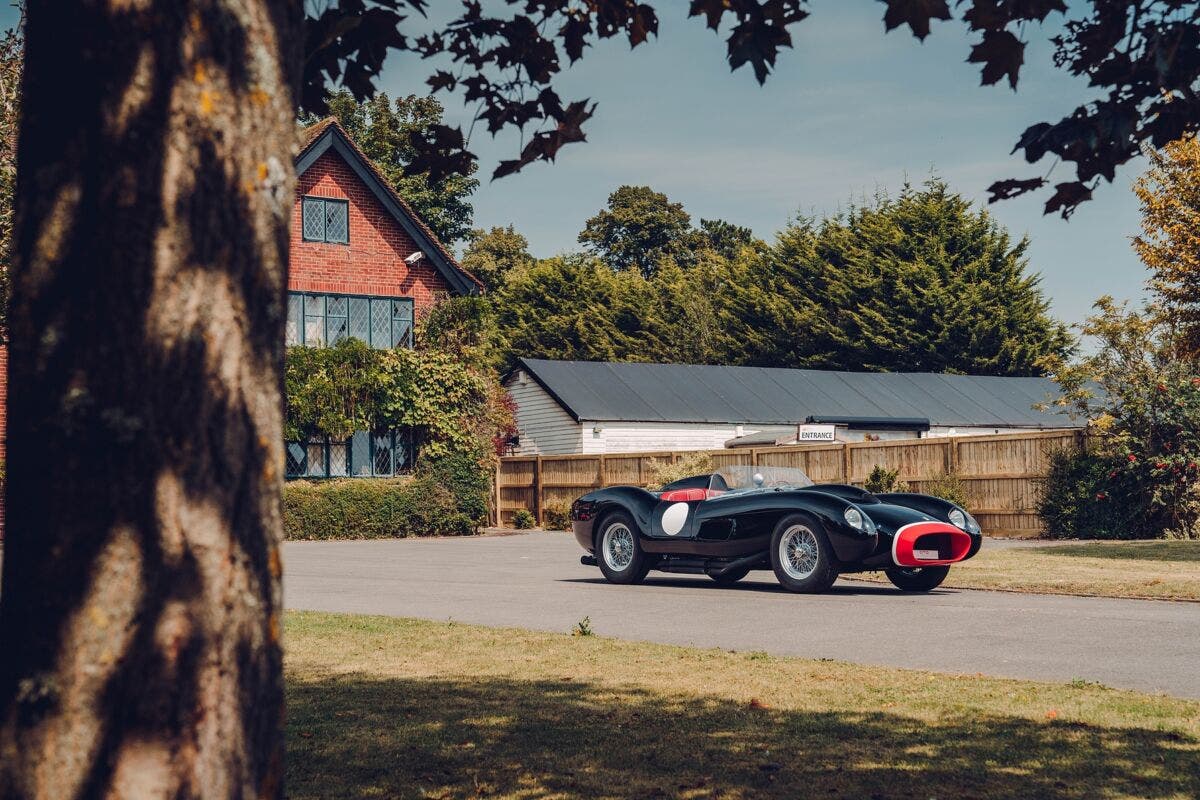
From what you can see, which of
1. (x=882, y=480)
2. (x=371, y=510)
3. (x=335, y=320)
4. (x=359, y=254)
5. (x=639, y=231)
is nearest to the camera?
(x=882, y=480)

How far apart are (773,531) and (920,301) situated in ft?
142

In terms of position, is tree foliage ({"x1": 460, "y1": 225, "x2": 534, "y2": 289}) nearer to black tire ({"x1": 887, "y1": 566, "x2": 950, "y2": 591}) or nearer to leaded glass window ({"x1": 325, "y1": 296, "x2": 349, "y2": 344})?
leaded glass window ({"x1": 325, "y1": 296, "x2": 349, "y2": 344})

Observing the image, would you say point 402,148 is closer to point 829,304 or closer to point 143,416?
point 829,304

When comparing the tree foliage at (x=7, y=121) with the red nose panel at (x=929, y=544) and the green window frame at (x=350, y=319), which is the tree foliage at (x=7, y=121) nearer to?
the green window frame at (x=350, y=319)

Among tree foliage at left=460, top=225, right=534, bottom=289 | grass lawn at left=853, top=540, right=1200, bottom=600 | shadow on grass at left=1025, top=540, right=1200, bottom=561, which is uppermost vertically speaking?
tree foliage at left=460, top=225, right=534, bottom=289

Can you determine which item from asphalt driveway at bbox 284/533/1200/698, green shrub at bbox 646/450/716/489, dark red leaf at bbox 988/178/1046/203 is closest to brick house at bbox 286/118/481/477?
green shrub at bbox 646/450/716/489

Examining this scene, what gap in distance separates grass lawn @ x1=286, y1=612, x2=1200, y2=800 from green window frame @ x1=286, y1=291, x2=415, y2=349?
24.9 m

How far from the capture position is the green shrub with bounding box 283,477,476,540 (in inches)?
1194

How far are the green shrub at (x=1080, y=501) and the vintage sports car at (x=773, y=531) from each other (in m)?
10.4

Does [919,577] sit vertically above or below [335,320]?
below

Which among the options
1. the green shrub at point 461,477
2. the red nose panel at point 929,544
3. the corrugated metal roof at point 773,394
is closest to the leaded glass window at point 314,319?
the green shrub at point 461,477

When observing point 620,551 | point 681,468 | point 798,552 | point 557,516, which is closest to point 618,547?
point 620,551

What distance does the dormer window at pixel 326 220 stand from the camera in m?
33.3

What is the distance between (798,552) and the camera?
14.1 metres
